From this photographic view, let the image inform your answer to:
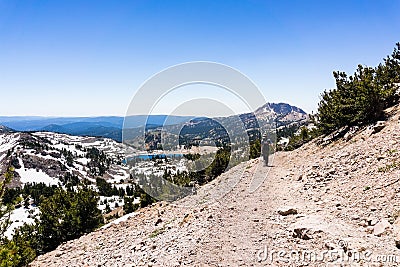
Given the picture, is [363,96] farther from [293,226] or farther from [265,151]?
[293,226]

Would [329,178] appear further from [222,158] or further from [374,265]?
[222,158]

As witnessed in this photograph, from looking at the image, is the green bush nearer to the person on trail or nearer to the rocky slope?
the rocky slope

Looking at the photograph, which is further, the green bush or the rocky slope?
the green bush

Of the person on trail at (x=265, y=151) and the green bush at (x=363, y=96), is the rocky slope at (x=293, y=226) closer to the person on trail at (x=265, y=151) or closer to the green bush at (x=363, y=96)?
the green bush at (x=363, y=96)

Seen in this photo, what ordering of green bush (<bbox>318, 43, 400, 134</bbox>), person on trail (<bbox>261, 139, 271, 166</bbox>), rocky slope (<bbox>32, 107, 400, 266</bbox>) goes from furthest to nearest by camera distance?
person on trail (<bbox>261, 139, 271, 166</bbox>) → green bush (<bbox>318, 43, 400, 134</bbox>) → rocky slope (<bbox>32, 107, 400, 266</bbox>)

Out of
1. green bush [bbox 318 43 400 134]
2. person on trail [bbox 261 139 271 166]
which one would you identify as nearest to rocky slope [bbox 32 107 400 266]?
green bush [bbox 318 43 400 134]

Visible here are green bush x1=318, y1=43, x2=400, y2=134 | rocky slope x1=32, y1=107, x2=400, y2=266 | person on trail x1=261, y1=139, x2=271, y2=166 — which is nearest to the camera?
rocky slope x1=32, y1=107, x2=400, y2=266

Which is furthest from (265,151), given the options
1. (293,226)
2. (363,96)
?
(293,226)

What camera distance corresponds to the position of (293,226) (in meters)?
8.74

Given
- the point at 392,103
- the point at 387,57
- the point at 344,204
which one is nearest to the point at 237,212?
the point at 344,204

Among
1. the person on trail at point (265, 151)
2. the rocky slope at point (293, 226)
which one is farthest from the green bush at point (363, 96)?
the person on trail at point (265, 151)

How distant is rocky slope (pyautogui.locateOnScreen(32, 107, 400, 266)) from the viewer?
6844 mm

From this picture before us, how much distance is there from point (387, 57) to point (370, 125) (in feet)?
33.5

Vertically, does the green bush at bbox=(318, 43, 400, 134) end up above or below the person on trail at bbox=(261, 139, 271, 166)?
above
